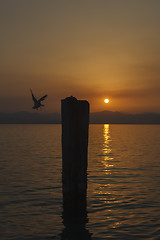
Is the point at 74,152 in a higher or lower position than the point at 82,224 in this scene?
higher

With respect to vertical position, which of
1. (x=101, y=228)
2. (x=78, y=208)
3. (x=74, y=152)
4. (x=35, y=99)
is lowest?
(x=101, y=228)

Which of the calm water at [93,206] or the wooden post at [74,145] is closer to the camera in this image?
the wooden post at [74,145]

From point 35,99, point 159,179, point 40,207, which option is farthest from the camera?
point 35,99

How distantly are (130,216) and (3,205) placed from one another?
4996 mm

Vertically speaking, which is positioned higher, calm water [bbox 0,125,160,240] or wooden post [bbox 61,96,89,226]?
wooden post [bbox 61,96,89,226]

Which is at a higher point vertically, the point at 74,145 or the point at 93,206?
the point at 74,145

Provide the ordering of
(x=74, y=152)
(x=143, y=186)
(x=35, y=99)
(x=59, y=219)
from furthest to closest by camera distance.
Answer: (x=35, y=99) → (x=143, y=186) → (x=59, y=219) → (x=74, y=152)

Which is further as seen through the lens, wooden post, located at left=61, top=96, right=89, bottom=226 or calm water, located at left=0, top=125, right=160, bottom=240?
calm water, located at left=0, top=125, right=160, bottom=240

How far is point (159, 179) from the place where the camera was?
20141 mm

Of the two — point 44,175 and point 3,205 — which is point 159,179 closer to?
point 44,175

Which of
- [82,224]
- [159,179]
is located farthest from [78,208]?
[159,179]

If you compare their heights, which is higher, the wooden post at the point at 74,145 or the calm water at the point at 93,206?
the wooden post at the point at 74,145

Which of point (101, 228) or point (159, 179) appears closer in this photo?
point (101, 228)

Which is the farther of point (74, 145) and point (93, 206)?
point (93, 206)
